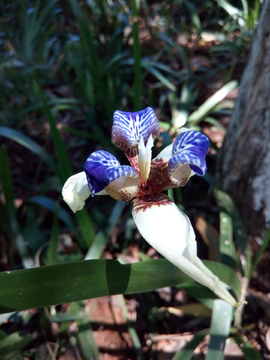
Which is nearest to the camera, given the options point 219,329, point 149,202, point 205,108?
point 149,202

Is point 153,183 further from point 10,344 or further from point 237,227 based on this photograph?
point 10,344

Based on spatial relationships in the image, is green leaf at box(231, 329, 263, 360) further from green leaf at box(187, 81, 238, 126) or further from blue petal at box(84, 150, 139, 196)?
green leaf at box(187, 81, 238, 126)

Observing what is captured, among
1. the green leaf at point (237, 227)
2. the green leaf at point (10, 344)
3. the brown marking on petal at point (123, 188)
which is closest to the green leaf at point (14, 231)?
the green leaf at point (10, 344)

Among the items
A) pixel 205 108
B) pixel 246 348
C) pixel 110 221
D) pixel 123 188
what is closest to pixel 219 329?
pixel 246 348

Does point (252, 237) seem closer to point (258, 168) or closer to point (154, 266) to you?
point (258, 168)

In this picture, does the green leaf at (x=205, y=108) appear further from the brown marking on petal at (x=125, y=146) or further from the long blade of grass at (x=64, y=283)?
the long blade of grass at (x=64, y=283)

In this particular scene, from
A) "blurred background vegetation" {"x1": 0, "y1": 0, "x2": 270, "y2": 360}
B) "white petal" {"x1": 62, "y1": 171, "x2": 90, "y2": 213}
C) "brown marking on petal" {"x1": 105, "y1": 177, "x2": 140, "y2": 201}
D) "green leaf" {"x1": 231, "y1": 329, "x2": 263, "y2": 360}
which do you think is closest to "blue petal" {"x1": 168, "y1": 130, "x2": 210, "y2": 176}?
"brown marking on petal" {"x1": 105, "y1": 177, "x2": 140, "y2": 201}
